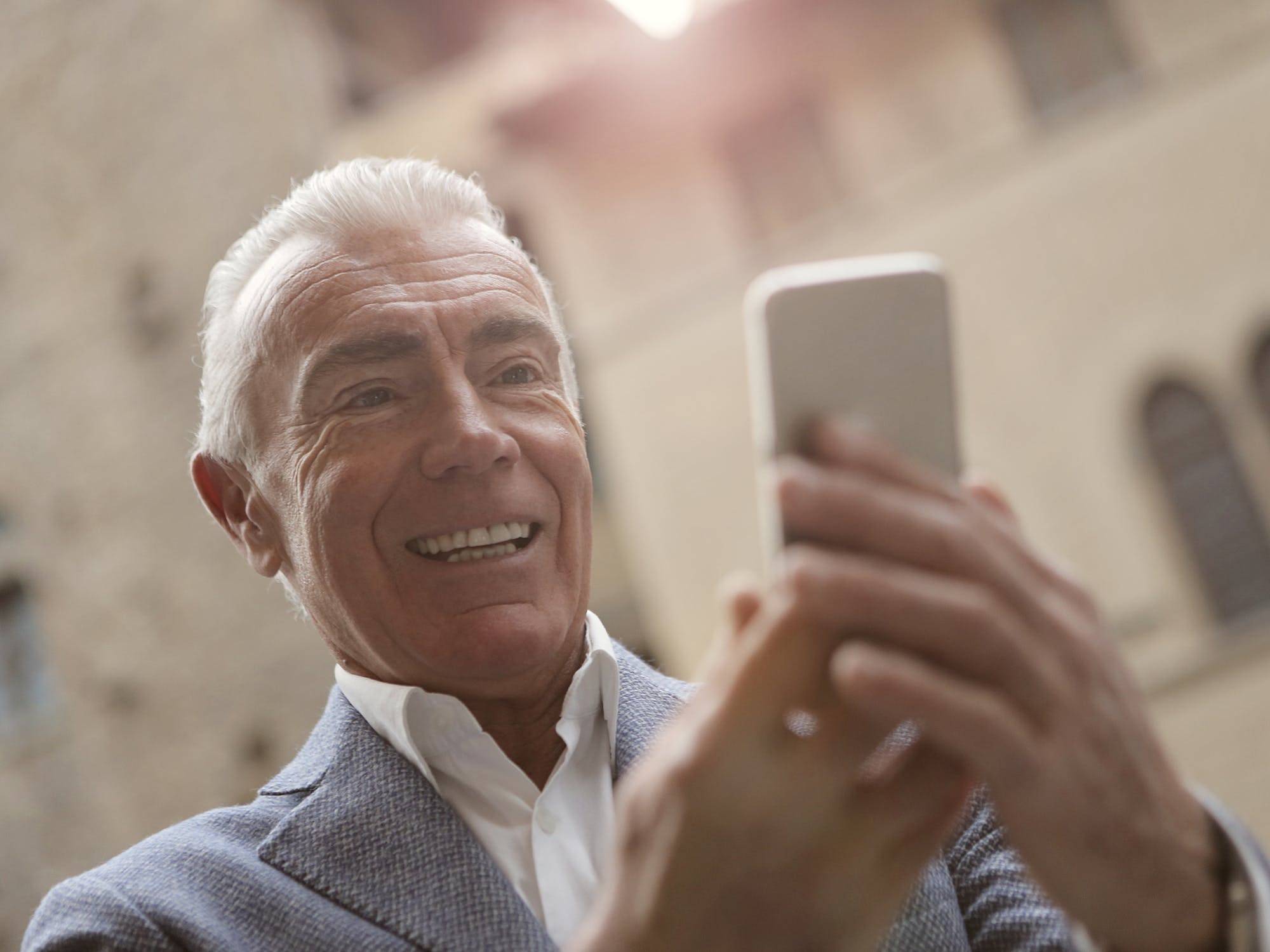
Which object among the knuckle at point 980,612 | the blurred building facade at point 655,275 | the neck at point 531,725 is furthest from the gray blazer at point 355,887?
the blurred building facade at point 655,275

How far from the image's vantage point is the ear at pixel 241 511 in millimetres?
1812

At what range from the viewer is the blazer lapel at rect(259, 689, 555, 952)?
1381mm

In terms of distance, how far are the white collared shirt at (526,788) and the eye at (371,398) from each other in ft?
1.15

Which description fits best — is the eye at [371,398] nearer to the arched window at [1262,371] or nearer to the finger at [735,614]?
the finger at [735,614]

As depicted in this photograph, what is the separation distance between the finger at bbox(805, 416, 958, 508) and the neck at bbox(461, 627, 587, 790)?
894 mm

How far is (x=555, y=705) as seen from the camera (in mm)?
1701

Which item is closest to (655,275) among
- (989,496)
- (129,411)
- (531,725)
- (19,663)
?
(129,411)

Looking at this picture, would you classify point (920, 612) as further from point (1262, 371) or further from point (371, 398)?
point (1262, 371)

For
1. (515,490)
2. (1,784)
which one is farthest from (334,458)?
(1,784)

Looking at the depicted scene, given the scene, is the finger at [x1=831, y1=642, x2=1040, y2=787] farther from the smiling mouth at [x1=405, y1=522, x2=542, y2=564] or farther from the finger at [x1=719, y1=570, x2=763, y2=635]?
the smiling mouth at [x1=405, y1=522, x2=542, y2=564]

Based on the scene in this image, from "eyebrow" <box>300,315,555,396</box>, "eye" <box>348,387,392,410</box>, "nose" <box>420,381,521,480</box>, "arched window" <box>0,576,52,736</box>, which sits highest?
"eyebrow" <box>300,315,555,396</box>

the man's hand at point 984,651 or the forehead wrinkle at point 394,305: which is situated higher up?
the forehead wrinkle at point 394,305

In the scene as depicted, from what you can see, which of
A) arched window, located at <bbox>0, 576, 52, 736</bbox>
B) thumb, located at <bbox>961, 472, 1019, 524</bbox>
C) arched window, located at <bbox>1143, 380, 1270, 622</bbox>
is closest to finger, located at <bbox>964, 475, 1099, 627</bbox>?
thumb, located at <bbox>961, 472, 1019, 524</bbox>

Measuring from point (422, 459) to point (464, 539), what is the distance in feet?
0.36
